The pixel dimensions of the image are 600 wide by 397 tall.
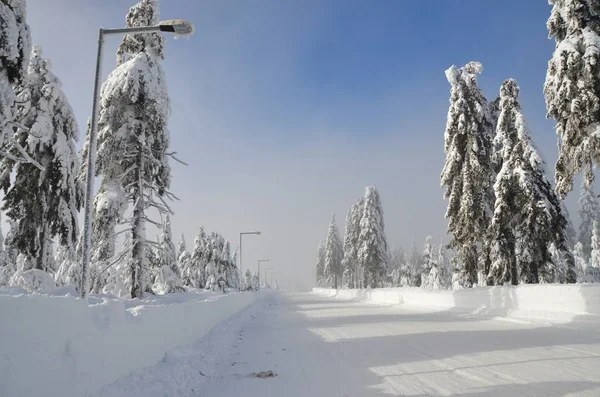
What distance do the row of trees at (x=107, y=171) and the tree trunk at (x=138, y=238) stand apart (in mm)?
41

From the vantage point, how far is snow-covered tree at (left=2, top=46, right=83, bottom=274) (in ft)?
60.5

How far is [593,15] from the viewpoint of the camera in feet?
45.9

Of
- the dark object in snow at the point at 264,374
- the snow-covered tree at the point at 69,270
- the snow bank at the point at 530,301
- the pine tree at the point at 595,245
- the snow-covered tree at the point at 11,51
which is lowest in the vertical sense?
the dark object in snow at the point at 264,374

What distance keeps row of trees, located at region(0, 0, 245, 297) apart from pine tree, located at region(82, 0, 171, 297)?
4 centimetres

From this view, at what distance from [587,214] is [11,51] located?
62265mm

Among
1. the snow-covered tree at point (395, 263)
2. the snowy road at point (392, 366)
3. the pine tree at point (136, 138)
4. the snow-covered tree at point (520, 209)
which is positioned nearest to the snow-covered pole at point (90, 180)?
the snowy road at point (392, 366)

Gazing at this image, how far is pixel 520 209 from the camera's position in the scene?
22.2m

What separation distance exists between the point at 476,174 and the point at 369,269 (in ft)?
103

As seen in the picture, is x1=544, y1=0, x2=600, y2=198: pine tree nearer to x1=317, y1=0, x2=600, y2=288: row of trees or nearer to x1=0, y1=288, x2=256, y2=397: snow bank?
x1=317, y1=0, x2=600, y2=288: row of trees

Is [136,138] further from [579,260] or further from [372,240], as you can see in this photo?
[579,260]

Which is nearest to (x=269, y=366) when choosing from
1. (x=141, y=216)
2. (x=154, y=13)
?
(x=141, y=216)

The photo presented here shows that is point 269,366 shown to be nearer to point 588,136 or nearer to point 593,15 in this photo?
point 588,136

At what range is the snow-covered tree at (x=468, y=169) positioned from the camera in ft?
79.0

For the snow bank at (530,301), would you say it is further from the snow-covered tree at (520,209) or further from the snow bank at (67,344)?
the snow bank at (67,344)
